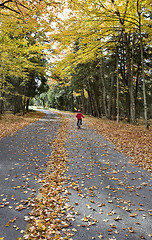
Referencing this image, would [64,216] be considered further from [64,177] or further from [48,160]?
[48,160]

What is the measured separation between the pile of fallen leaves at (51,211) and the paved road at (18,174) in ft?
0.68

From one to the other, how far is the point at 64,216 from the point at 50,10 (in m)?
8.56

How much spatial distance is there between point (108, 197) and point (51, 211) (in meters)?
1.65

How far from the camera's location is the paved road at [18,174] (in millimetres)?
3777

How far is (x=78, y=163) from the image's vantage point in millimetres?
7426

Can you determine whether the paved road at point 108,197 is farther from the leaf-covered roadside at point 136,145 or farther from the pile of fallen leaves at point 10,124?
the pile of fallen leaves at point 10,124

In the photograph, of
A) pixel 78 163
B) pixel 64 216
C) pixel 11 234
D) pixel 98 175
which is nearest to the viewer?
pixel 11 234

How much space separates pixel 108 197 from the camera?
196 inches

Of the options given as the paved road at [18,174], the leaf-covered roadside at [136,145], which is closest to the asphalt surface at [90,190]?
the paved road at [18,174]

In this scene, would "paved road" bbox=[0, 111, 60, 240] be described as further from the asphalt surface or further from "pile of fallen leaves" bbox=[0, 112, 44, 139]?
"pile of fallen leaves" bbox=[0, 112, 44, 139]

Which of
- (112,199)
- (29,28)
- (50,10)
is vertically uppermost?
(50,10)

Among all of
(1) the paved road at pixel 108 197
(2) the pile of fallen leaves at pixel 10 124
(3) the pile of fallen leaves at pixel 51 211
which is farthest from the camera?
(2) the pile of fallen leaves at pixel 10 124

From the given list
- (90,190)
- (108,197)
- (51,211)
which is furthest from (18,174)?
(108,197)

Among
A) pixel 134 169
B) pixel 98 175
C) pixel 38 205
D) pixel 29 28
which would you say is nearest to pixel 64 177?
pixel 98 175
